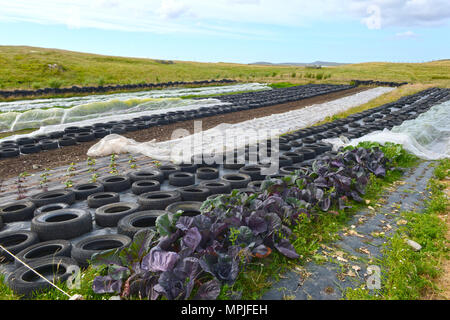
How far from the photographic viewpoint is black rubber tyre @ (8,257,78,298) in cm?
360

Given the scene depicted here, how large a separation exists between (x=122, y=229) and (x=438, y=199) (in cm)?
627

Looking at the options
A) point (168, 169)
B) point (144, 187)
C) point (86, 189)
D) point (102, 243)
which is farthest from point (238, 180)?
point (102, 243)

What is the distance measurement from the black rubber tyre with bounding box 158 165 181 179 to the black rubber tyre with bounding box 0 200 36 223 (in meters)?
2.98

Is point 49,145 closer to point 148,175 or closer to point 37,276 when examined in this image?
point 148,175

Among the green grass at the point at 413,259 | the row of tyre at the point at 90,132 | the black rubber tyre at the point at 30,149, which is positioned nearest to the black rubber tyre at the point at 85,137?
the row of tyre at the point at 90,132

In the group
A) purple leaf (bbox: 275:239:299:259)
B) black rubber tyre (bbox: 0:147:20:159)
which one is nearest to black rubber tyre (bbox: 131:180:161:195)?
purple leaf (bbox: 275:239:299:259)

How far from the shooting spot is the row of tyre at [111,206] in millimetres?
4539

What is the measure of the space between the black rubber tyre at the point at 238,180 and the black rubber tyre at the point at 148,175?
59.2 inches

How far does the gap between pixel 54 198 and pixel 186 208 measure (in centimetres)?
270

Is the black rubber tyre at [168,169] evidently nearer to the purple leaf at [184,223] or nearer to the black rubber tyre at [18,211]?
the black rubber tyre at [18,211]

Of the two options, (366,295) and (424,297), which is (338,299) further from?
(424,297)

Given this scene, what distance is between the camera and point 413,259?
455 cm
